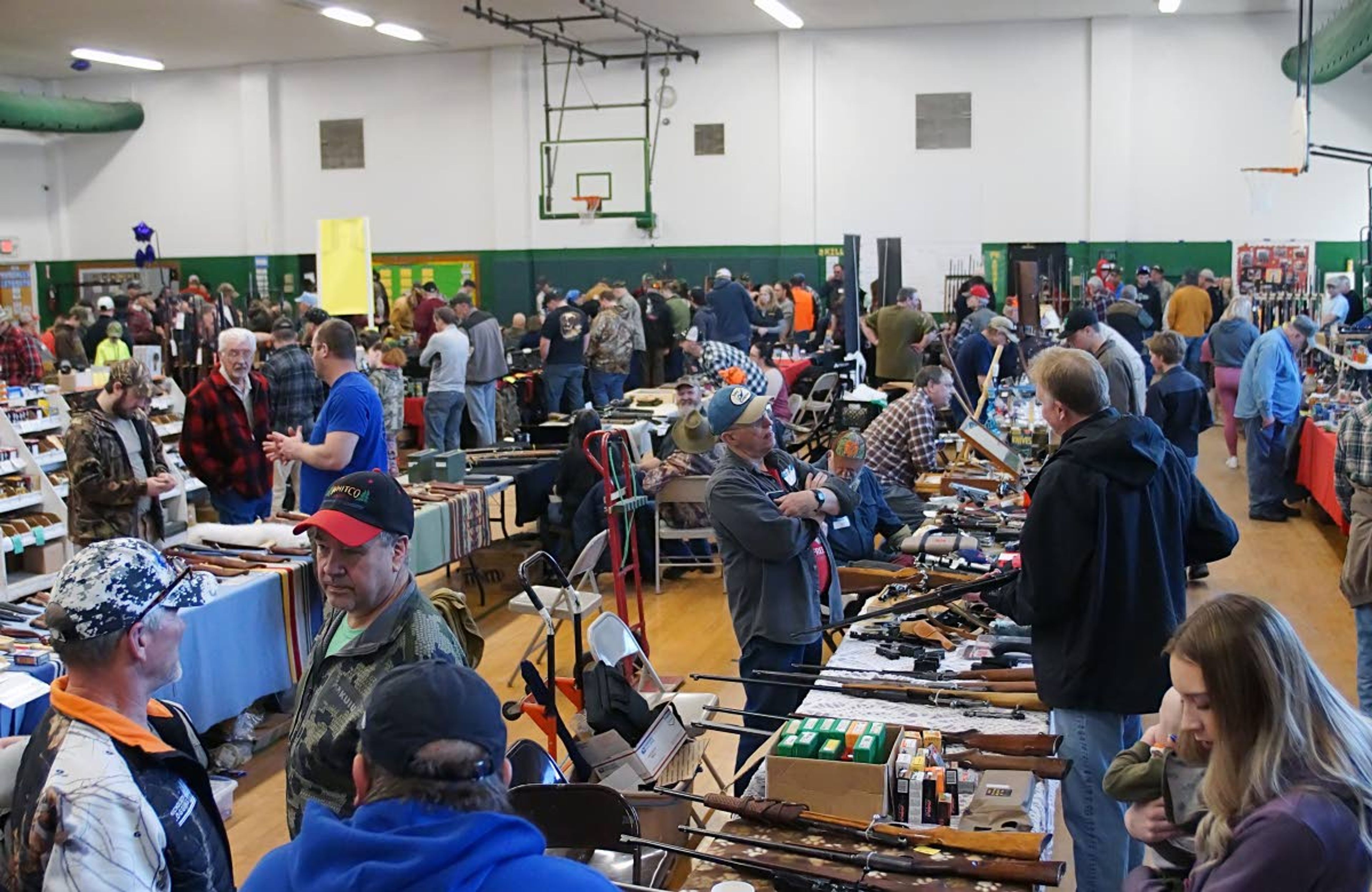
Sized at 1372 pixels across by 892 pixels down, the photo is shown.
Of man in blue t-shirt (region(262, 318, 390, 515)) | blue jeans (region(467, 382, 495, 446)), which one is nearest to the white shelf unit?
man in blue t-shirt (region(262, 318, 390, 515))

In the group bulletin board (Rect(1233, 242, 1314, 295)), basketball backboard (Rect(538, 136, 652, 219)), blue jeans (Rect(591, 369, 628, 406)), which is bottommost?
blue jeans (Rect(591, 369, 628, 406))

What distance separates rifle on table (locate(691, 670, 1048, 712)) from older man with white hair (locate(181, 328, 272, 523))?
11.1 feet

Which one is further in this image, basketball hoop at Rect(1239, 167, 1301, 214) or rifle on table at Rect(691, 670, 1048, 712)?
basketball hoop at Rect(1239, 167, 1301, 214)

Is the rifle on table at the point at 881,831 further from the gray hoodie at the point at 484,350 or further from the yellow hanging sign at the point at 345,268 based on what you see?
the gray hoodie at the point at 484,350

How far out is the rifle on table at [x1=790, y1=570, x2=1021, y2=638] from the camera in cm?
396

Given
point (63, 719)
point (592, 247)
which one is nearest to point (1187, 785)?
point (63, 719)

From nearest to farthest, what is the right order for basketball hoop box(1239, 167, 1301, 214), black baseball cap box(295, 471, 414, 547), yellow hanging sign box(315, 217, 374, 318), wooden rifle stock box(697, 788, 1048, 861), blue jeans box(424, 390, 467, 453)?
black baseball cap box(295, 471, 414, 547)
wooden rifle stock box(697, 788, 1048, 861)
yellow hanging sign box(315, 217, 374, 318)
blue jeans box(424, 390, 467, 453)
basketball hoop box(1239, 167, 1301, 214)

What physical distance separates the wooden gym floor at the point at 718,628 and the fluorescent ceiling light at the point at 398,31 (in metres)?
11.4

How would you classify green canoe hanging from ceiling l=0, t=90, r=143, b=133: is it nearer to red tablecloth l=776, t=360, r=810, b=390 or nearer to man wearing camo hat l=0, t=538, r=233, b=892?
red tablecloth l=776, t=360, r=810, b=390

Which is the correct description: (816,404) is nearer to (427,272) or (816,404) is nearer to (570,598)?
(570,598)

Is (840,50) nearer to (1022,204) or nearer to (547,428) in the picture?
(1022,204)

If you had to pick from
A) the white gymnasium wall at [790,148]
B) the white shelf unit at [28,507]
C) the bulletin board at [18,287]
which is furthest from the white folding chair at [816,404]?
the bulletin board at [18,287]

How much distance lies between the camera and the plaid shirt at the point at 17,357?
982 cm

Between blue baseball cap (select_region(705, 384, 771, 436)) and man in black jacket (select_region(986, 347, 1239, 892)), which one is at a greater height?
blue baseball cap (select_region(705, 384, 771, 436))
